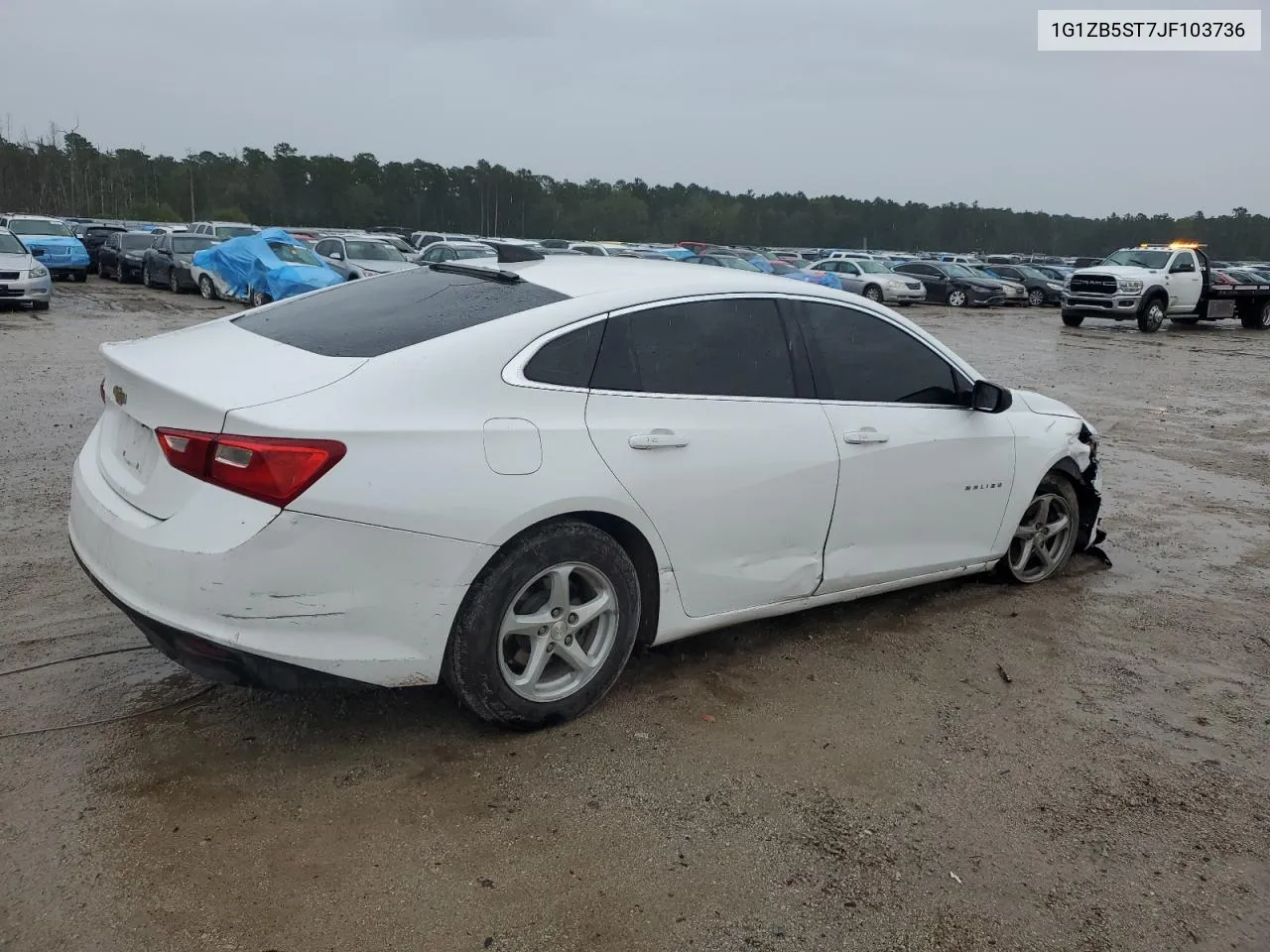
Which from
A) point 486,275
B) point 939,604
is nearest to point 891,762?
point 939,604

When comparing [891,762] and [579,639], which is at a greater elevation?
[579,639]

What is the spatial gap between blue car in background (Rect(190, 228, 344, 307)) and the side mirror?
16645 millimetres

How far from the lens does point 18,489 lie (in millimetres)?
6191

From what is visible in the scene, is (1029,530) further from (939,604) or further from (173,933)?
(173,933)

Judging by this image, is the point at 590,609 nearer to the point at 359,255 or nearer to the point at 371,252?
the point at 359,255

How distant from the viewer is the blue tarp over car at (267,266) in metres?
19.9

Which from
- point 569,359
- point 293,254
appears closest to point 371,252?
point 293,254

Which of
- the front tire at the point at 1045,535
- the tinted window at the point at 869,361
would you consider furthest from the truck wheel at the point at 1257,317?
the tinted window at the point at 869,361

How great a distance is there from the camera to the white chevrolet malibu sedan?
295 cm

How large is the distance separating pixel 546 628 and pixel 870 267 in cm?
2980

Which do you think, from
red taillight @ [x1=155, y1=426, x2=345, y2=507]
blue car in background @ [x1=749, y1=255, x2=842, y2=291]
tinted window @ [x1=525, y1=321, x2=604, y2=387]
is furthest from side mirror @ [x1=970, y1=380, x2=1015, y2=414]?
blue car in background @ [x1=749, y1=255, x2=842, y2=291]

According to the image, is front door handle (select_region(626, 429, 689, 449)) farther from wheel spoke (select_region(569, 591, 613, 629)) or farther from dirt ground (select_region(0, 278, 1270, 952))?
dirt ground (select_region(0, 278, 1270, 952))

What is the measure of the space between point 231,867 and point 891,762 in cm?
210

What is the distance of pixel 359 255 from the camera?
22750 millimetres
